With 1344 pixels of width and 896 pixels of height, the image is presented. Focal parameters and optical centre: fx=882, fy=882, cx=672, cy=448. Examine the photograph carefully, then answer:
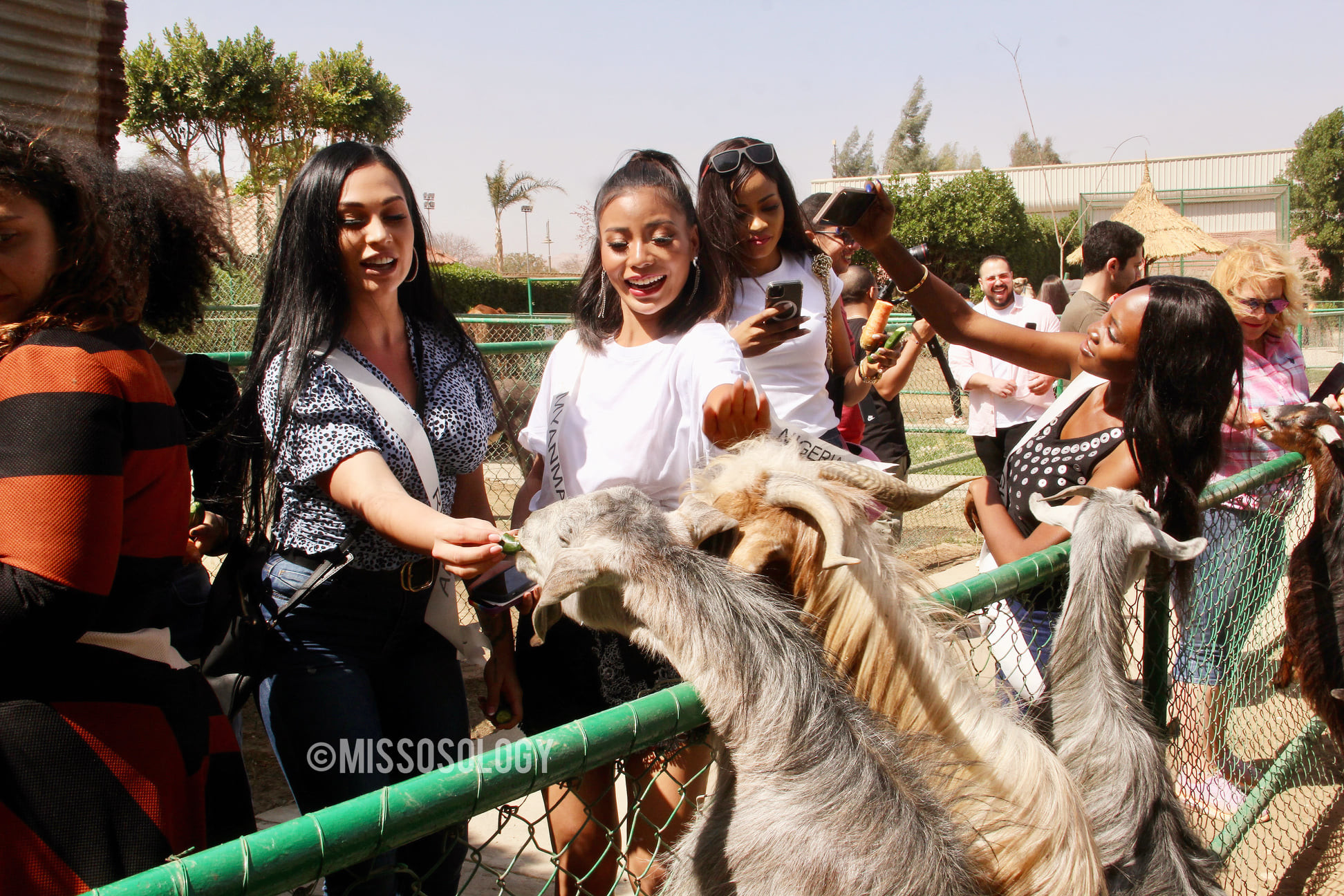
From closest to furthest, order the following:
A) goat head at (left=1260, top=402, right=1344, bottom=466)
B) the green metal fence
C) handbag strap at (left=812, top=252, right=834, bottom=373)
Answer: the green metal fence → handbag strap at (left=812, top=252, right=834, bottom=373) → goat head at (left=1260, top=402, right=1344, bottom=466)

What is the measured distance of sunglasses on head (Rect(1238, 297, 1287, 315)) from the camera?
430cm

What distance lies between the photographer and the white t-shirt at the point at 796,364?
293 cm

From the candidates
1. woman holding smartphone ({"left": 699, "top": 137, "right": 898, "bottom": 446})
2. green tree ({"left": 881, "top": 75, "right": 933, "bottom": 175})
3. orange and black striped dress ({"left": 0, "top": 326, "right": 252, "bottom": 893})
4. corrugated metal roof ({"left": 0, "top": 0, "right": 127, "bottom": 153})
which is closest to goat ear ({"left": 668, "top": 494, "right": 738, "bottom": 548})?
orange and black striped dress ({"left": 0, "top": 326, "right": 252, "bottom": 893})

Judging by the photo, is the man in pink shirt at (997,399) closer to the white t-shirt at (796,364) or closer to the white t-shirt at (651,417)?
the white t-shirt at (796,364)

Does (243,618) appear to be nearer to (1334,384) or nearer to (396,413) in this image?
(396,413)

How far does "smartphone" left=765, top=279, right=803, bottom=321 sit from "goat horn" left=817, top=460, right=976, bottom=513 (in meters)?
0.82

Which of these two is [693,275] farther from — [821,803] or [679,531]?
[821,803]

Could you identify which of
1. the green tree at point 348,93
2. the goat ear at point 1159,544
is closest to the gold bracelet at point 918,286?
the goat ear at point 1159,544

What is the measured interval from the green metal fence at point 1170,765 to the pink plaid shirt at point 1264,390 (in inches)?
8.4

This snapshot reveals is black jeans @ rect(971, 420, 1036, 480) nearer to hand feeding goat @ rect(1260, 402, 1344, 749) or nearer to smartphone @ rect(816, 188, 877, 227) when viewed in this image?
hand feeding goat @ rect(1260, 402, 1344, 749)

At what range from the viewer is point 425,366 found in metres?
2.33

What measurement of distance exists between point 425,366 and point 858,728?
147 centimetres

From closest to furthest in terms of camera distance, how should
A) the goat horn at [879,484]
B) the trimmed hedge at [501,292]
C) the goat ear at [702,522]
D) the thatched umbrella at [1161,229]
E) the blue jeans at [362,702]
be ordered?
the goat ear at [702,522], the goat horn at [879,484], the blue jeans at [362,702], the thatched umbrella at [1161,229], the trimmed hedge at [501,292]

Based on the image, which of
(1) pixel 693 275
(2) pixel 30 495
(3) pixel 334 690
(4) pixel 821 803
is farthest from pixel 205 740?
(1) pixel 693 275
